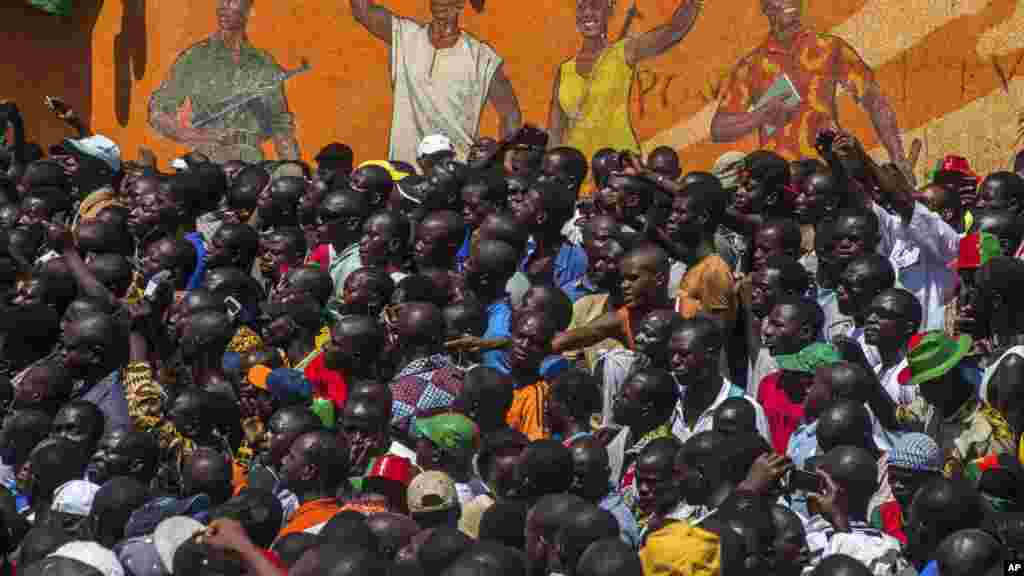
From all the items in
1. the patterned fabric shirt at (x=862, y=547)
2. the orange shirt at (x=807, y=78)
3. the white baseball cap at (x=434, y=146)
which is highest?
the orange shirt at (x=807, y=78)

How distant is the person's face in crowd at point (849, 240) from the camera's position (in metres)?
11.2

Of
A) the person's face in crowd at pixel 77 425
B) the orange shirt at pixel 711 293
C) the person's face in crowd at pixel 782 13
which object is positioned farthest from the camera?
the person's face in crowd at pixel 782 13

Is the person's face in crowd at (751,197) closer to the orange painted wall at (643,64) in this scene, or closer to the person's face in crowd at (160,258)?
the person's face in crowd at (160,258)

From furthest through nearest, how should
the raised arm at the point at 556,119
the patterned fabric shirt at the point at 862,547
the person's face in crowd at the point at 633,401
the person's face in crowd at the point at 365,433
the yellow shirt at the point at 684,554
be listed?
the raised arm at the point at 556,119 < the person's face in crowd at the point at 633,401 < the person's face in crowd at the point at 365,433 < the patterned fabric shirt at the point at 862,547 < the yellow shirt at the point at 684,554

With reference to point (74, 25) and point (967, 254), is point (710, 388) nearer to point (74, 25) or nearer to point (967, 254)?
point (967, 254)

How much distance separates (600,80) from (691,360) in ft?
22.3

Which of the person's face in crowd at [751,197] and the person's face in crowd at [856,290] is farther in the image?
the person's face in crowd at [751,197]

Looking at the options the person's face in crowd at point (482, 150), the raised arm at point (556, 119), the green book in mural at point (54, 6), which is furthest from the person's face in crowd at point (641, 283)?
the green book in mural at point (54, 6)

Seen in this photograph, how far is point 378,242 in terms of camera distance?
1218 cm

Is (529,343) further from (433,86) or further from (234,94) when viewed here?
(234,94)

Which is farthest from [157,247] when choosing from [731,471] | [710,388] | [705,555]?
[705,555]

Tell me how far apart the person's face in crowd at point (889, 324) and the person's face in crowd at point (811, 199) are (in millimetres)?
1722

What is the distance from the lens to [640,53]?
1666cm

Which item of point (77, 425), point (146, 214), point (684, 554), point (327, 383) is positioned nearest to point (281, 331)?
point (327, 383)
